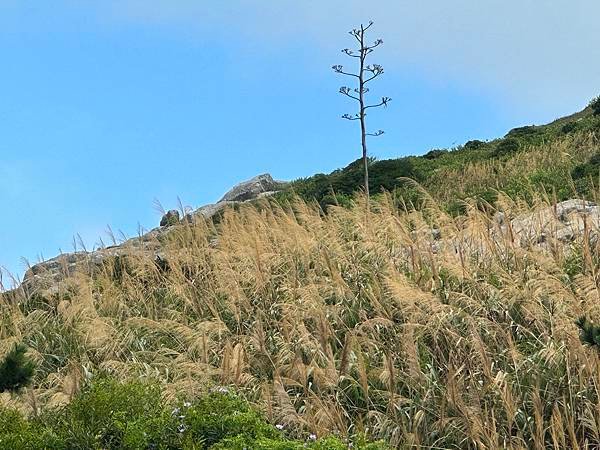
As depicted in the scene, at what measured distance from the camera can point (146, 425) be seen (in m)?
5.33

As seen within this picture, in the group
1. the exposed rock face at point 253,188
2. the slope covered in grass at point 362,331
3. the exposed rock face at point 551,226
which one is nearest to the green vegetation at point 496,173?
the exposed rock face at point 253,188

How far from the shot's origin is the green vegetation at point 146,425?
5.08 meters

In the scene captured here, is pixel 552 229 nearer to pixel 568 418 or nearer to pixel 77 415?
pixel 568 418

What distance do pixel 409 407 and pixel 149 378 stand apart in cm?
241

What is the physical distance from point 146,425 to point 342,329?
2.51 metres

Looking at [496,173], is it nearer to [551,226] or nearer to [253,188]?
[253,188]

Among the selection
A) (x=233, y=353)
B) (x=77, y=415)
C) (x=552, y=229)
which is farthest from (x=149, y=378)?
(x=552, y=229)

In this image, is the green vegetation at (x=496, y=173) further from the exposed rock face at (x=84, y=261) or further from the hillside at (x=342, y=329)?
the hillside at (x=342, y=329)

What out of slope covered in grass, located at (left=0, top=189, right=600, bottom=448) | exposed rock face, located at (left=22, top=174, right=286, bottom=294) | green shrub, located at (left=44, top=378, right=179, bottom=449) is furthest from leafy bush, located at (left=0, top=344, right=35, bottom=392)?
exposed rock face, located at (left=22, top=174, right=286, bottom=294)

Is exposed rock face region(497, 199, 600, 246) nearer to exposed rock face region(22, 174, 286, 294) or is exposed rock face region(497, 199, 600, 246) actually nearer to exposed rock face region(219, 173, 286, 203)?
exposed rock face region(22, 174, 286, 294)

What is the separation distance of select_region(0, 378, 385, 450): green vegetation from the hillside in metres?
0.02

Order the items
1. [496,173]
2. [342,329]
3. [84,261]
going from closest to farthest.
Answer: [342,329] < [84,261] < [496,173]

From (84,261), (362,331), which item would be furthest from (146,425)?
(84,261)

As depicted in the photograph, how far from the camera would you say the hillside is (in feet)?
18.5
